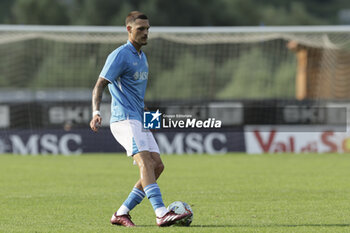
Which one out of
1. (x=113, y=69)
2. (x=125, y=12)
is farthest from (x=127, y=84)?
(x=125, y=12)

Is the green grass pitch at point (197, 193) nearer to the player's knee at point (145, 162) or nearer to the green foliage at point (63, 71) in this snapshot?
the player's knee at point (145, 162)

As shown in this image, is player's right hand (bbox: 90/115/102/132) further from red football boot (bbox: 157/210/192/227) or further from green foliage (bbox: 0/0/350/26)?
green foliage (bbox: 0/0/350/26)

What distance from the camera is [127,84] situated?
8.48 metres

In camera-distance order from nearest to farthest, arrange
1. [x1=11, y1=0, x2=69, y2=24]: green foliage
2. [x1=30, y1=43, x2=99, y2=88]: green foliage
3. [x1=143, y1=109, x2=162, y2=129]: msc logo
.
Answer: [x1=143, y1=109, x2=162, y2=129]: msc logo, [x1=30, y1=43, x2=99, y2=88]: green foliage, [x1=11, y1=0, x2=69, y2=24]: green foliage

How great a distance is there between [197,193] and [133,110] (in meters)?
3.94

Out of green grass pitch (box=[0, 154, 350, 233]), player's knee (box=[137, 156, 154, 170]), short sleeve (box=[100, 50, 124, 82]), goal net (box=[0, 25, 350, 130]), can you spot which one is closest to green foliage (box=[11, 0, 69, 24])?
goal net (box=[0, 25, 350, 130])

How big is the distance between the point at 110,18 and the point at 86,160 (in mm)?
54715

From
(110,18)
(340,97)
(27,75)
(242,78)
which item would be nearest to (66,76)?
(27,75)

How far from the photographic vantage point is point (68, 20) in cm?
7850

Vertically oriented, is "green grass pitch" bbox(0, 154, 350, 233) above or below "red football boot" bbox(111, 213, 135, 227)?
below

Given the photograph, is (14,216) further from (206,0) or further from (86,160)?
(206,0)

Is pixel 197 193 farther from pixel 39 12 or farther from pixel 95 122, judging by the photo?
pixel 39 12

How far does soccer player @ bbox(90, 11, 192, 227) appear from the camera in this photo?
27.2ft

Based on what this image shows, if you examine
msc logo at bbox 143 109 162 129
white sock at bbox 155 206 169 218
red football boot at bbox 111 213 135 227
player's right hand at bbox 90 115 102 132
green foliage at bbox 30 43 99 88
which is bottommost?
green foliage at bbox 30 43 99 88
